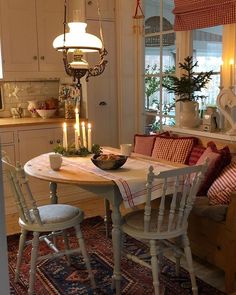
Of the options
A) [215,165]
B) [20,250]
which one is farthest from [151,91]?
[20,250]

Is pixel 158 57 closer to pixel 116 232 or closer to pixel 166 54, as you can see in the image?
pixel 166 54

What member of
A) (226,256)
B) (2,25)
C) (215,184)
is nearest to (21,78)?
(2,25)

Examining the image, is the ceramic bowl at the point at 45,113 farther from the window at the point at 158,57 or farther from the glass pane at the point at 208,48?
the glass pane at the point at 208,48

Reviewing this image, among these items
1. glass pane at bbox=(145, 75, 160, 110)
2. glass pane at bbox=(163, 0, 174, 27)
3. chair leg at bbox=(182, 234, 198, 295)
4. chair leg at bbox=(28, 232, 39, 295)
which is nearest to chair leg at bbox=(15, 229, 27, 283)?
chair leg at bbox=(28, 232, 39, 295)

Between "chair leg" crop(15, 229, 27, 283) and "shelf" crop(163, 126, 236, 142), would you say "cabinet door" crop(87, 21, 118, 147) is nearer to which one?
"shelf" crop(163, 126, 236, 142)

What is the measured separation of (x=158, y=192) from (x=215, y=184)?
644 millimetres

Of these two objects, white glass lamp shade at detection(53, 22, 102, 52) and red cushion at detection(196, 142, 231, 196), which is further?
red cushion at detection(196, 142, 231, 196)

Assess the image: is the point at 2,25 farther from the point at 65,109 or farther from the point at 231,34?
the point at 231,34

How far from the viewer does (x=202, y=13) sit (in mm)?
3359

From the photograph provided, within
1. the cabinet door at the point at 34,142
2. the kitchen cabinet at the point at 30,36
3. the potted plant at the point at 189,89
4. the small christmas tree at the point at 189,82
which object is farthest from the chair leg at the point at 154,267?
the kitchen cabinet at the point at 30,36

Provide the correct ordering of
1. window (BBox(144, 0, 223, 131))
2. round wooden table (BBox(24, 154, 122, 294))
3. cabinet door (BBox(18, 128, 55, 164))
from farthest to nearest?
cabinet door (BBox(18, 128, 55, 164))
window (BBox(144, 0, 223, 131))
round wooden table (BBox(24, 154, 122, 294))

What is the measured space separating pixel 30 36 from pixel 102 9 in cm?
85

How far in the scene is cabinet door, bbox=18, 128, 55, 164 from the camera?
4105 millimetres

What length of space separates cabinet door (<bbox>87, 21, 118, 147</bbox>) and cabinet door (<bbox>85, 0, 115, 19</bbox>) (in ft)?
0.25
